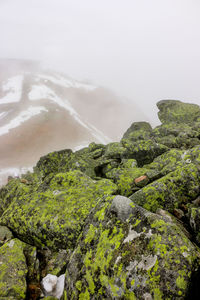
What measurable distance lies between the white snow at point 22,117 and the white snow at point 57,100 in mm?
10360

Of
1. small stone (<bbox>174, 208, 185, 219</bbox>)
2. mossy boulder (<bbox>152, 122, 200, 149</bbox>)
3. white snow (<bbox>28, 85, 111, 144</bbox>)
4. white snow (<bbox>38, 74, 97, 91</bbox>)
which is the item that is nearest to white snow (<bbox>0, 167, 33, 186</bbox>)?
white snow (<bbox>28, 85, 111, 144</bbox>)

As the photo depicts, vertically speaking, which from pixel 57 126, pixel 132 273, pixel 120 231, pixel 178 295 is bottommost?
pixel 178 295

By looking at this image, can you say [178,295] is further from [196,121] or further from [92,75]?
[92,75]

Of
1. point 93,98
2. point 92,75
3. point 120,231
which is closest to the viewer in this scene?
point 120,231

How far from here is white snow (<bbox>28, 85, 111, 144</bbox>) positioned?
81.7m

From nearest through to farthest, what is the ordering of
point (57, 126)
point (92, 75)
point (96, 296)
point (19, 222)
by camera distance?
point (96, 296) → point (19, 222) → point (57, 126) → point (92, 75)

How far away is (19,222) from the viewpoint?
741 centimetres

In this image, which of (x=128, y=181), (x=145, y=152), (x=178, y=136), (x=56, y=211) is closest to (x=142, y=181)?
(x=128, y=181)

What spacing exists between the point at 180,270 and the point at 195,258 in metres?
0.47

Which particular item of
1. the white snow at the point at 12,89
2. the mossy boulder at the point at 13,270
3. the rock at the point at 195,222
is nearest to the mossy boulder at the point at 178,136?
the rock at the point at 195,222

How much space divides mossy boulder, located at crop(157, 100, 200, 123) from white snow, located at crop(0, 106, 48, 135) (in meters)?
61.9

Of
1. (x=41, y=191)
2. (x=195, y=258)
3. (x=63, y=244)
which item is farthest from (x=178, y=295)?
(x=41, y=191)

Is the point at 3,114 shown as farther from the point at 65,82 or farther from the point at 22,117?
the point at 65,82

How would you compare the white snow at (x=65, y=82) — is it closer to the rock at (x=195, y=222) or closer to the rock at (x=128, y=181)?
the rock at (x=128, y=181)
